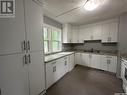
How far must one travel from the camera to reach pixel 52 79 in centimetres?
248

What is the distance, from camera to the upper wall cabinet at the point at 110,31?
3.50 metres

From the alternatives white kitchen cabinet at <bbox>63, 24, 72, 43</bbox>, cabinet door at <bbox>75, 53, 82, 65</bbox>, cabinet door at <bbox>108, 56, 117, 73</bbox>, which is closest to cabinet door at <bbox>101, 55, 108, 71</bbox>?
cabinet door at <bbox>108, 56, 117, 73</bbox>

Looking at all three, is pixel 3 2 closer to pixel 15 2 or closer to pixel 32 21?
pixel 15 2

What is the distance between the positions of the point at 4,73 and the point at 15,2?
1217 millimetres

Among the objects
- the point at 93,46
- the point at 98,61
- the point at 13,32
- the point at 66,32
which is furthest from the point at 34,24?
the point at 93,46

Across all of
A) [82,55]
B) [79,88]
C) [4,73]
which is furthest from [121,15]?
[4,73]

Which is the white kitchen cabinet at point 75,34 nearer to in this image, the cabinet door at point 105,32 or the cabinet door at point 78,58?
the cabinet door at point 78,58

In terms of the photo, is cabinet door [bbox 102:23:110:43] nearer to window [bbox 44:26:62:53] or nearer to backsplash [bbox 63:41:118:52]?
backsplash [bbox 63:41:118:52]

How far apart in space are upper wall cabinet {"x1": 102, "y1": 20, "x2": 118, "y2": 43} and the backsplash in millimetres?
476

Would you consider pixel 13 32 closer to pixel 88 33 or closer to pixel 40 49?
pixel 40 49

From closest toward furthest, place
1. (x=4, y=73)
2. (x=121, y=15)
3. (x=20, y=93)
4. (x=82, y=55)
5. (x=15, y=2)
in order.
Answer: (x=4, y=73) → (x=15, y=2) → (x=20, y=93) → (x=121, y=15) → (x=82, y=55)

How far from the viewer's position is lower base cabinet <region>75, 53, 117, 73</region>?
3.36 meters

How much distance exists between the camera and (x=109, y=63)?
11.3 feet

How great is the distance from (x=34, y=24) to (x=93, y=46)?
381 cm
